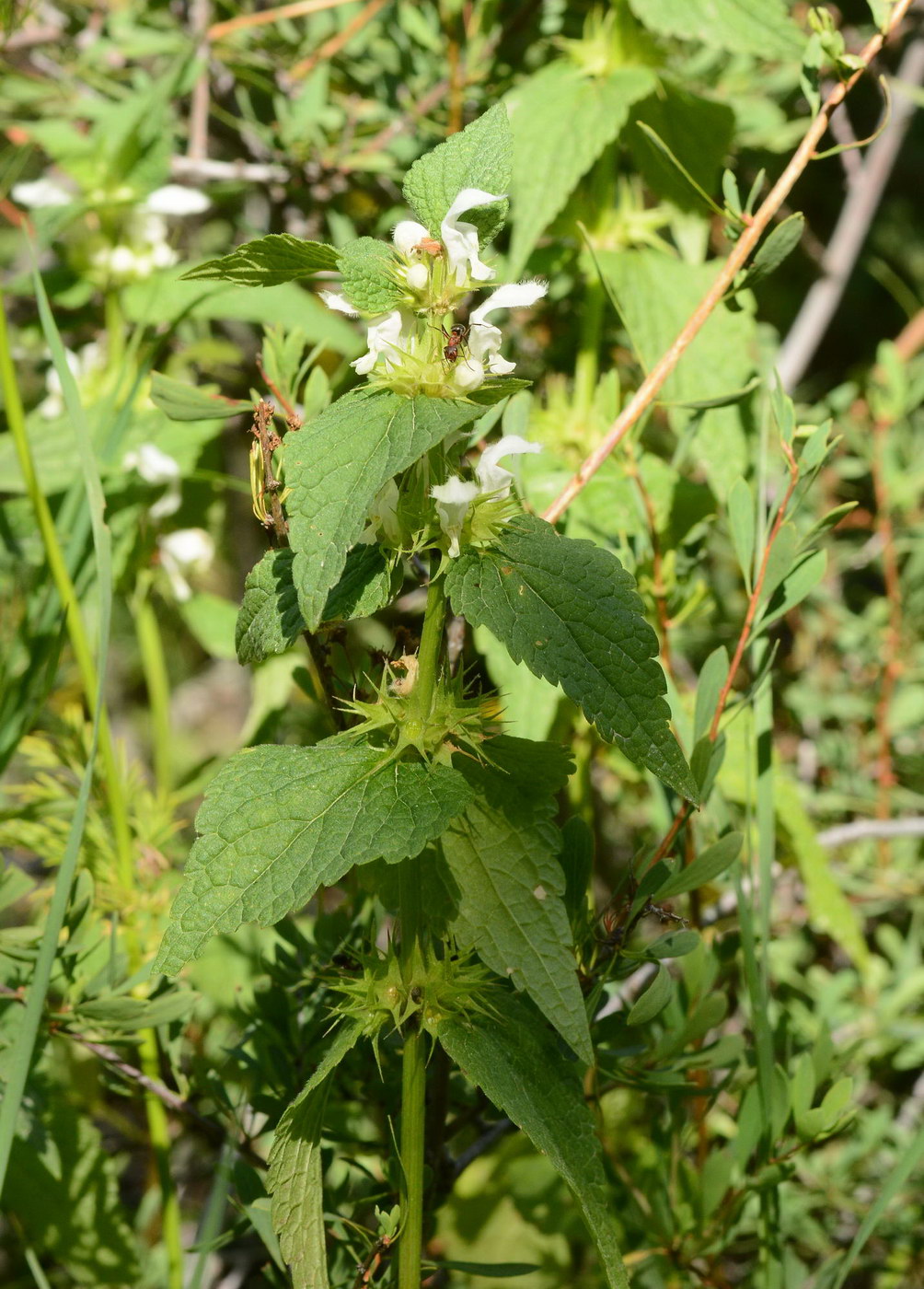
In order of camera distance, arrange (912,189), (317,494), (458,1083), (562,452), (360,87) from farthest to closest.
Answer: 1. (912,189)
2. (360,87)
3. (562,452)
4. (458,1083)
5. (317,494)

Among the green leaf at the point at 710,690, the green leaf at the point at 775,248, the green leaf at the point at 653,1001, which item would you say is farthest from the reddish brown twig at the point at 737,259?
the green leaf at the point at 653,1001

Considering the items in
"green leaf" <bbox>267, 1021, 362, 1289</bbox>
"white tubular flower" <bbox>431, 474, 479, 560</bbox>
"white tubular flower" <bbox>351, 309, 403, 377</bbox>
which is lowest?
"green leaf" <bbox>267, 1021, 362, 1289</bbox>

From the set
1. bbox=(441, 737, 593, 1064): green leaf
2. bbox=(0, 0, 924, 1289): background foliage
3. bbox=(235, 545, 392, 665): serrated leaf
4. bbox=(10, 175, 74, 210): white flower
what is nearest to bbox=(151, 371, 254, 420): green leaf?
bbox=(0, 0, 924, 1289): background foliage

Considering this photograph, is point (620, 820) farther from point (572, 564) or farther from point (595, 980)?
point (572, 564)

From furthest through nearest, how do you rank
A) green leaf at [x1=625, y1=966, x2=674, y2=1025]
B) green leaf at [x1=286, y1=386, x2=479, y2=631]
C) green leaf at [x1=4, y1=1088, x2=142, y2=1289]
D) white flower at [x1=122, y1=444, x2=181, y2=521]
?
white flower at [x1=122, y1=444, x2=181, y2=521] → green leaf at [x1=4, y1=1088, x2=142, y2=1289] → green leaf at [x1=625, y1=966, x2=674, y2=1025] → green leaf at [x1=286, y1=386, x2=479, y2=631]

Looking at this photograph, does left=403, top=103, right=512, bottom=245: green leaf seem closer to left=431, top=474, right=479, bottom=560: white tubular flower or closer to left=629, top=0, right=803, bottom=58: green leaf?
left=431, top=474, right=479, bottom=560: white tubular flower

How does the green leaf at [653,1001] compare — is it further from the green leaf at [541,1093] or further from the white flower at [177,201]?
the white flower at [177,201]

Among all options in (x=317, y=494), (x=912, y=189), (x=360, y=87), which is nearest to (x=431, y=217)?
(x=317, y=494)
